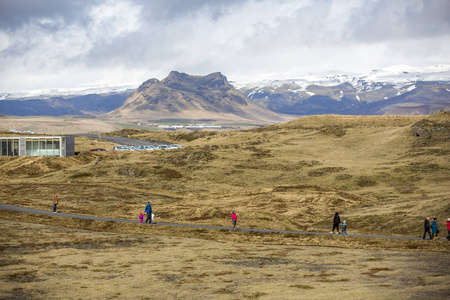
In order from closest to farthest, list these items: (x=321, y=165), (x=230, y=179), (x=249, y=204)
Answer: (x=249, y=204), (x=230, y=179), (x=321, y=165)

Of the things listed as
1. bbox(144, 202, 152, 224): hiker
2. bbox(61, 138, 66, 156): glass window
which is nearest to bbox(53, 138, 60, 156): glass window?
bbox(61, 138, 66, 156): glass window

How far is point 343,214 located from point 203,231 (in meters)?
20.1

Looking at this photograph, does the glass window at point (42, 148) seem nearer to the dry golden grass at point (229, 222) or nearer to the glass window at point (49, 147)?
the glass window at point (49, 147)

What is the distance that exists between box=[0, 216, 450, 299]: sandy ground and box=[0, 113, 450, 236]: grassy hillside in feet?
38.5

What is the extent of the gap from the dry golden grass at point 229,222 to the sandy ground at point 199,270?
0.12 metres

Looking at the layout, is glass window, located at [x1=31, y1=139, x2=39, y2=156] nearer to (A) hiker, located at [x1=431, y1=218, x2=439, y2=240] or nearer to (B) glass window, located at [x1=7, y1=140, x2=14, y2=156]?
(B) glass window, located at [x1=7, y1=140, x2=14, y2=156]

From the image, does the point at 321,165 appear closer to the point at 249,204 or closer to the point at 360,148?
the point at 360,148

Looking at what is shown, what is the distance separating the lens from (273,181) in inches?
3794

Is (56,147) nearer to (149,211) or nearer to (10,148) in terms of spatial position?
(10,148)

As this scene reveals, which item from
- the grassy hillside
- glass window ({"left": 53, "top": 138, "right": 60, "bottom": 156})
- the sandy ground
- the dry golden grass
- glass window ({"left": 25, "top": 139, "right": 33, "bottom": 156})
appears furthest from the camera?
glass window ({"left": 53, "top": 138, "right": 60, "bottom": 156})

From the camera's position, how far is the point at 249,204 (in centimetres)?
6825

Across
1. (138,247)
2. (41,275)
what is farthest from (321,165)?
(41,275)

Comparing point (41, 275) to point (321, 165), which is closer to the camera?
A: point (41, 275)

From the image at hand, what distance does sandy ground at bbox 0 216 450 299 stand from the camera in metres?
26.7
